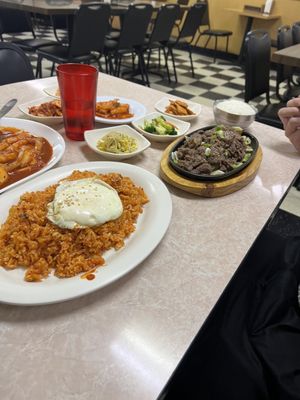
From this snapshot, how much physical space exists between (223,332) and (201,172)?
439 millimetres

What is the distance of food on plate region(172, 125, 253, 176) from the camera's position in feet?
3.11

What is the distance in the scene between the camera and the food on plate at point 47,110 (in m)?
1.24

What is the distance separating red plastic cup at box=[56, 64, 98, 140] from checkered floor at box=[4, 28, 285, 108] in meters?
3.20

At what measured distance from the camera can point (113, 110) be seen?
4.22 feet

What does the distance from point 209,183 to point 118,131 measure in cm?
41

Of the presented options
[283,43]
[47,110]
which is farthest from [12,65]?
[283,43]

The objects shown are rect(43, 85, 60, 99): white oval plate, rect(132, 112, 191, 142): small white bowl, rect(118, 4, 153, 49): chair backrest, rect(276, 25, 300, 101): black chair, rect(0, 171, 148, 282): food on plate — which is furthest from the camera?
rect(118, 4, 153, 49): chair backrest

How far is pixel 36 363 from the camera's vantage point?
0.50m

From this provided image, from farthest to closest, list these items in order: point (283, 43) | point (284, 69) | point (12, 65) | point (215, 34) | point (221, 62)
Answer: point (221, 62)
point (215, 34)
point (284, 69)
point (283, 43)
point (12, 65)

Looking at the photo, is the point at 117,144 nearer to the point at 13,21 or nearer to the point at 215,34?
the point at 13,21

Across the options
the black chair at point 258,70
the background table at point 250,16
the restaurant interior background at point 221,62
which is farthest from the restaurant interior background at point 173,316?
the background table at point 250,16

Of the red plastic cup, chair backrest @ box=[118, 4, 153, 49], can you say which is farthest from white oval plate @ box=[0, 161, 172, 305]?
chair backrest @ box=[118, 4, 153, 49]

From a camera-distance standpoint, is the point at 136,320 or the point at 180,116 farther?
the point at 180,116

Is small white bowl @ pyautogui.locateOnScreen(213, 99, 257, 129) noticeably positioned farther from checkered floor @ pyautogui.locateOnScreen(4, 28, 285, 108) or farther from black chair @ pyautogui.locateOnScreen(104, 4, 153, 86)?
black chair @ pyautogui.locateOnScreen(104, 4, 153, 86)
